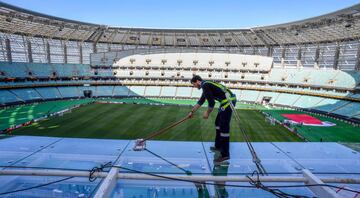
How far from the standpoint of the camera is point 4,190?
2965 mm

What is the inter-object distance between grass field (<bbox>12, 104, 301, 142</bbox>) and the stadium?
215 millimetres

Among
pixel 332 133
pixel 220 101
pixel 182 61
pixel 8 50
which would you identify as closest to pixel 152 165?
pixel 220 101

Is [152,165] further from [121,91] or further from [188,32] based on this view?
[188,32]

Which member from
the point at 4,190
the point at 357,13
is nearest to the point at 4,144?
the point at 4,190

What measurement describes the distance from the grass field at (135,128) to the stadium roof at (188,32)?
20664 mm

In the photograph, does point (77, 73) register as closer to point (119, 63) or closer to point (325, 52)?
point (119, 63)

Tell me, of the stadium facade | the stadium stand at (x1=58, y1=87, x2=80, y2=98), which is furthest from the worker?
the stadium stand at (x1=58, y1=87, x2=80, y2=98)

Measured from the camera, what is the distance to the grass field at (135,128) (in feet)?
68.6

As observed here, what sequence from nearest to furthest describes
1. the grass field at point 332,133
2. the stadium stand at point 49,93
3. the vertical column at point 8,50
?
the grass field at point 332,133 → the vertical column at point 8,50 → the stadium stand at point 49,93

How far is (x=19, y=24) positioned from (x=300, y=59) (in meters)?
60.9

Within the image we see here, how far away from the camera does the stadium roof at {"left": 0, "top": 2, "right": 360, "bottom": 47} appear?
3497 cm

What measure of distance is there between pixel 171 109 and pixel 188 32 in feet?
91.2

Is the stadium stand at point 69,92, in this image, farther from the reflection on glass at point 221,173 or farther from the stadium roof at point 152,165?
the reflection on glass at point 221,173

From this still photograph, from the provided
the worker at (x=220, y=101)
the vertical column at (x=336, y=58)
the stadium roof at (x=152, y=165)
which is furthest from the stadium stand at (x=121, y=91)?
the worker at (x=220, y=101)
